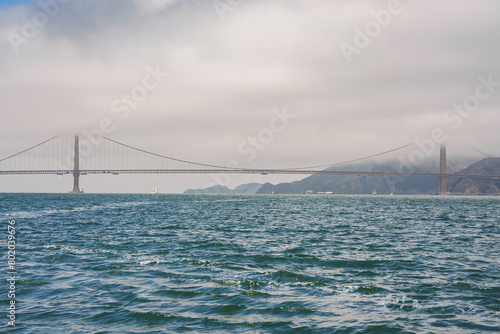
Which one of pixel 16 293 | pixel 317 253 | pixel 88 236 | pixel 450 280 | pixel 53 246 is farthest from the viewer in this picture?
pixel 88 236

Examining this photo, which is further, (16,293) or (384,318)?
(16,293)

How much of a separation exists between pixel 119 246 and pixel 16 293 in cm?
891

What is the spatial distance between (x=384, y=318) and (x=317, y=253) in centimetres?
875

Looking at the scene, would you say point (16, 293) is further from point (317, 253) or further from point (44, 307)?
point (317, 253)

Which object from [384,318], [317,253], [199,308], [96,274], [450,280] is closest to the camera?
[384,318]

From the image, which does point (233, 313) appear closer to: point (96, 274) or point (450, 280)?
point (96, 274)

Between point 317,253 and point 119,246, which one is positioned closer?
point 317,253

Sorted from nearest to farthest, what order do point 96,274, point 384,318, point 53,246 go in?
point 384,318 < point 96,274 < point 53,246

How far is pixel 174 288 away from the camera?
37.7 feet

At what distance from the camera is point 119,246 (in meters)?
19.9

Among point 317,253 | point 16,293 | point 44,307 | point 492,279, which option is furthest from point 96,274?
point 492,279

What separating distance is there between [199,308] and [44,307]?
147 inches

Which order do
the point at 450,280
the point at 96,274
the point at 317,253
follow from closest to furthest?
the point at 450,280, the point at 96,274, the point at 317,253

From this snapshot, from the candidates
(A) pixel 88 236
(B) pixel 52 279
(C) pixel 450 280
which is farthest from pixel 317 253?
(A) pixel 88 236
